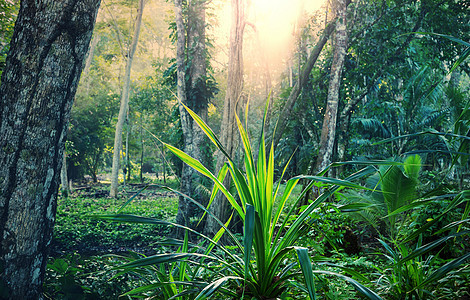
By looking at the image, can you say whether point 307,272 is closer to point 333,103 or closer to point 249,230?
point 249,230

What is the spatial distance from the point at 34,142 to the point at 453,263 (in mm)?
2298

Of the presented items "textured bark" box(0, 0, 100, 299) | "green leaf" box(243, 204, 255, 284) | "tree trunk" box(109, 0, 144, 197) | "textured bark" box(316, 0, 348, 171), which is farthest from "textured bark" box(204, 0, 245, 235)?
"tree trunk" box(109, 0, 144, 197)

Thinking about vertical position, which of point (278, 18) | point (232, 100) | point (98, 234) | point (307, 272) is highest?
point (278, 18)

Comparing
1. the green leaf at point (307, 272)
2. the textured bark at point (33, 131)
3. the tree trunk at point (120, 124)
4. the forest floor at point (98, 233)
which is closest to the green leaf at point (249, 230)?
the green leaf at point (307, 272)

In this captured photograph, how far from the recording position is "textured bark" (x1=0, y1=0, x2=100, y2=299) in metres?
2.01

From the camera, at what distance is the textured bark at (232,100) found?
376cm

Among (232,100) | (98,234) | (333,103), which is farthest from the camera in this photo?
(98,234)

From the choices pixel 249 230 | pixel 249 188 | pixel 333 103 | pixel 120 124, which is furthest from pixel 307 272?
pixel 120 124

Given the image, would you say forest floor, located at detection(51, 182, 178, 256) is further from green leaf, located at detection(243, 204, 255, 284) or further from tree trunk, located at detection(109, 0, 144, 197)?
green leaf, located at detection(243, 204, 255, 284)

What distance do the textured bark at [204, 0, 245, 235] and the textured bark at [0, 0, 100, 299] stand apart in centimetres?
189

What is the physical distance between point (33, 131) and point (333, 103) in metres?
4.09

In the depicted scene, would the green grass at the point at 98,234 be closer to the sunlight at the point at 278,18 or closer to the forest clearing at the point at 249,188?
the forest clearing at the point at 249,188

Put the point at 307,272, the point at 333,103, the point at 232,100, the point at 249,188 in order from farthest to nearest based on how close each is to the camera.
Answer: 1. the point at 333,103
2. the point at 232,100
3. the point at 249,188
4. the point at 307,272

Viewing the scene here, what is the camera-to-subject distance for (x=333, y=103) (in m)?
4.95
